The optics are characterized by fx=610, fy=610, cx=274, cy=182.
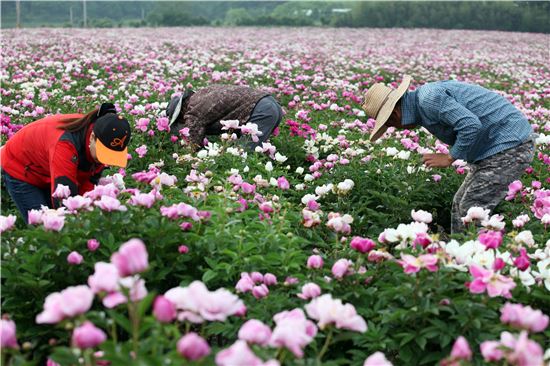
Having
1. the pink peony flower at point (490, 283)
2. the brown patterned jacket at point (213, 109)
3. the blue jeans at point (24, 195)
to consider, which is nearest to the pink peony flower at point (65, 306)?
the pink peony flower at point (490, 283)

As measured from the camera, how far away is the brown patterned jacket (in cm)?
502

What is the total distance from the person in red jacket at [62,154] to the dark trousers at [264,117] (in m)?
1.74

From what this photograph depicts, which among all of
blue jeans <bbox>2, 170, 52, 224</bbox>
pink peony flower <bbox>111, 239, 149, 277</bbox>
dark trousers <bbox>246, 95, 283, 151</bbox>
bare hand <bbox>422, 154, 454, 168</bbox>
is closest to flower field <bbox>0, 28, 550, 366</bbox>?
pink peony flower <bbox>111, 239, 149, 277</bbox>

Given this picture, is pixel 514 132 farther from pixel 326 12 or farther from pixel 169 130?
pixel 326 12

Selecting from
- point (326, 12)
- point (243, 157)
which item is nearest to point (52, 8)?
point (326, 12)

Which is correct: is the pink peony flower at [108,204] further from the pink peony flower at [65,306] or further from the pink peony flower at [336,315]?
the pink peony flower at [336,315]

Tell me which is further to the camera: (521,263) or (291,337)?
(521,263)

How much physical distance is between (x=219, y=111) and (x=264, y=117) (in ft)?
1.26

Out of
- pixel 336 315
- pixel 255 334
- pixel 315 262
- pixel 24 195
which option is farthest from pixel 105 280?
pixel 24 195

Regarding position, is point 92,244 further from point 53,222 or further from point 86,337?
point 86,337

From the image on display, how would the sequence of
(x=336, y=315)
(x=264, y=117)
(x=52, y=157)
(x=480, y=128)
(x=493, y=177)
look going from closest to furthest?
(x=336, y=315), (x=52, y=157), (x=480, y=128), (x=493, y=177), (x=264, y=117)

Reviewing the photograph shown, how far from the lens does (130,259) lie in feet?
4.99

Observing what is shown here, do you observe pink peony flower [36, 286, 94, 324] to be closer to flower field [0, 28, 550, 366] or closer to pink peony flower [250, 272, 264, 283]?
flower field [0, 28, 550, 366]

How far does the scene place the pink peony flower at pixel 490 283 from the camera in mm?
2145
